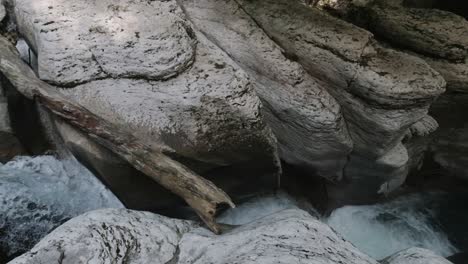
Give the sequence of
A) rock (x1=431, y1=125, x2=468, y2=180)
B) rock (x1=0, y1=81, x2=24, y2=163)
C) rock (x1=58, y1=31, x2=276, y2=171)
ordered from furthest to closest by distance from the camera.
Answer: rock (x1=431, y1=125, x2=468, y2=180) < rock (x1=0, y1=81, x2=24, y2=163) < rock (x1=58, y1=31, x2=276, y2=171)

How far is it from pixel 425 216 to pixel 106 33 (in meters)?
4.55

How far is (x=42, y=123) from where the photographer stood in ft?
16.0

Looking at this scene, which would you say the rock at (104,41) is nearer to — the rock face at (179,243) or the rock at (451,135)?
the rock face at (179,243)

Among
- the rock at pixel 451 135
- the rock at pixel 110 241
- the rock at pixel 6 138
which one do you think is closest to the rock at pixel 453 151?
the rock at pixel 451 135

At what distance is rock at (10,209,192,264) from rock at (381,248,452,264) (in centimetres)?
182

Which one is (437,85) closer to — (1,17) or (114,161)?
(114,161)

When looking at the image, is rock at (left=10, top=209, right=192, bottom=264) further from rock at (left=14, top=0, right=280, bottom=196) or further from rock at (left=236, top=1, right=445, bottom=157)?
rock at (left=236, top=1, right=445, bottom=157)

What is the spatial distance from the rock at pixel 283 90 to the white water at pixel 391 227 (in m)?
0.82

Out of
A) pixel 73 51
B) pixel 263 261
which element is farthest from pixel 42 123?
pixel 263 261

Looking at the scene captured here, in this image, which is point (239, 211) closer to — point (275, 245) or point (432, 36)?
point (275, 245)

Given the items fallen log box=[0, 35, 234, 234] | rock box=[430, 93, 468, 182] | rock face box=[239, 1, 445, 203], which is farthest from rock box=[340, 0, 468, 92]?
fallen log box=[0, 35, 234, 234]

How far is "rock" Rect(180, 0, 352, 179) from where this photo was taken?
470 centimetres

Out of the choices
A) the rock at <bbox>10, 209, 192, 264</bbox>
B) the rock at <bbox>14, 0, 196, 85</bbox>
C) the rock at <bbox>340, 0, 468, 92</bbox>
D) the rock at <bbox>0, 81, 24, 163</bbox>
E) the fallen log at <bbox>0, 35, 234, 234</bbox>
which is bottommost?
the rock at <bbox>0, 81, 24, 163</bbox>

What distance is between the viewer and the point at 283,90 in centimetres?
475
